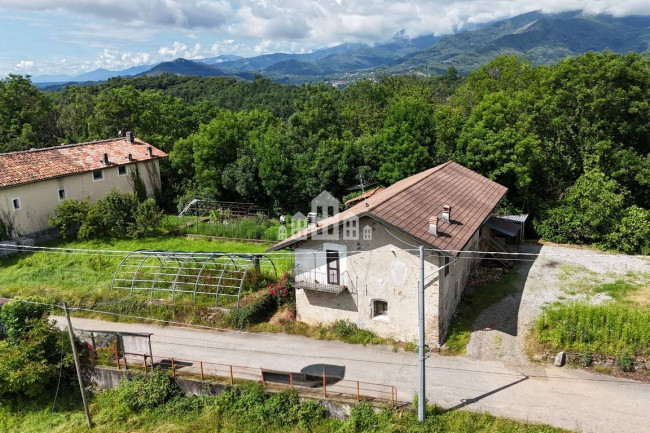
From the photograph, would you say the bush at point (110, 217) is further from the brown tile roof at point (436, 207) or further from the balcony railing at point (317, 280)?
Answer: the balcony railing at point (317, 280)

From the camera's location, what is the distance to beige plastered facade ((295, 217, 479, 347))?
19703 mm

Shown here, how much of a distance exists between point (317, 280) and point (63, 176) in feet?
84.8

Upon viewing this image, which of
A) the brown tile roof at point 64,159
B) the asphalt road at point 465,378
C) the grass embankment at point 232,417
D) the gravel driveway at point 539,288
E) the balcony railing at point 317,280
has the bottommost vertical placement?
the grass embankment at point 232,417

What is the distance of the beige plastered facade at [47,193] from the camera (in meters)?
33.7

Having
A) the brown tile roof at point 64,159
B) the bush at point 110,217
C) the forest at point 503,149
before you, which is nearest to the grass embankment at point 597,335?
the forest at point 503,149

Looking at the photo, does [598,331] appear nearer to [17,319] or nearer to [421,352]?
[421,352]

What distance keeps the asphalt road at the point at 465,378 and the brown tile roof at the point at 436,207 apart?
4.71m

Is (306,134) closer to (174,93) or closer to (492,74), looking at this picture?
(492,74)

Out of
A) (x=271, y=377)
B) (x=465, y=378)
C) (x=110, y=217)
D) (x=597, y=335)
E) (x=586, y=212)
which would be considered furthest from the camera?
(x=110, y=217)

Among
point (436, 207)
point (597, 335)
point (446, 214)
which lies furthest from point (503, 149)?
point (597, 335)

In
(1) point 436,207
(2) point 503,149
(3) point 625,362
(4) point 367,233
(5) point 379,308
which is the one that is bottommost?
(3) point 625,362

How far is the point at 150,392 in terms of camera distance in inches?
743

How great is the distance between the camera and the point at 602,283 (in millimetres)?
25734

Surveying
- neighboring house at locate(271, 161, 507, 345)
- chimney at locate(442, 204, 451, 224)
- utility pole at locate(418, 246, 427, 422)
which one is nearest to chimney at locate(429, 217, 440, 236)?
neighboring house at locate(271, 161, 507, 345)
